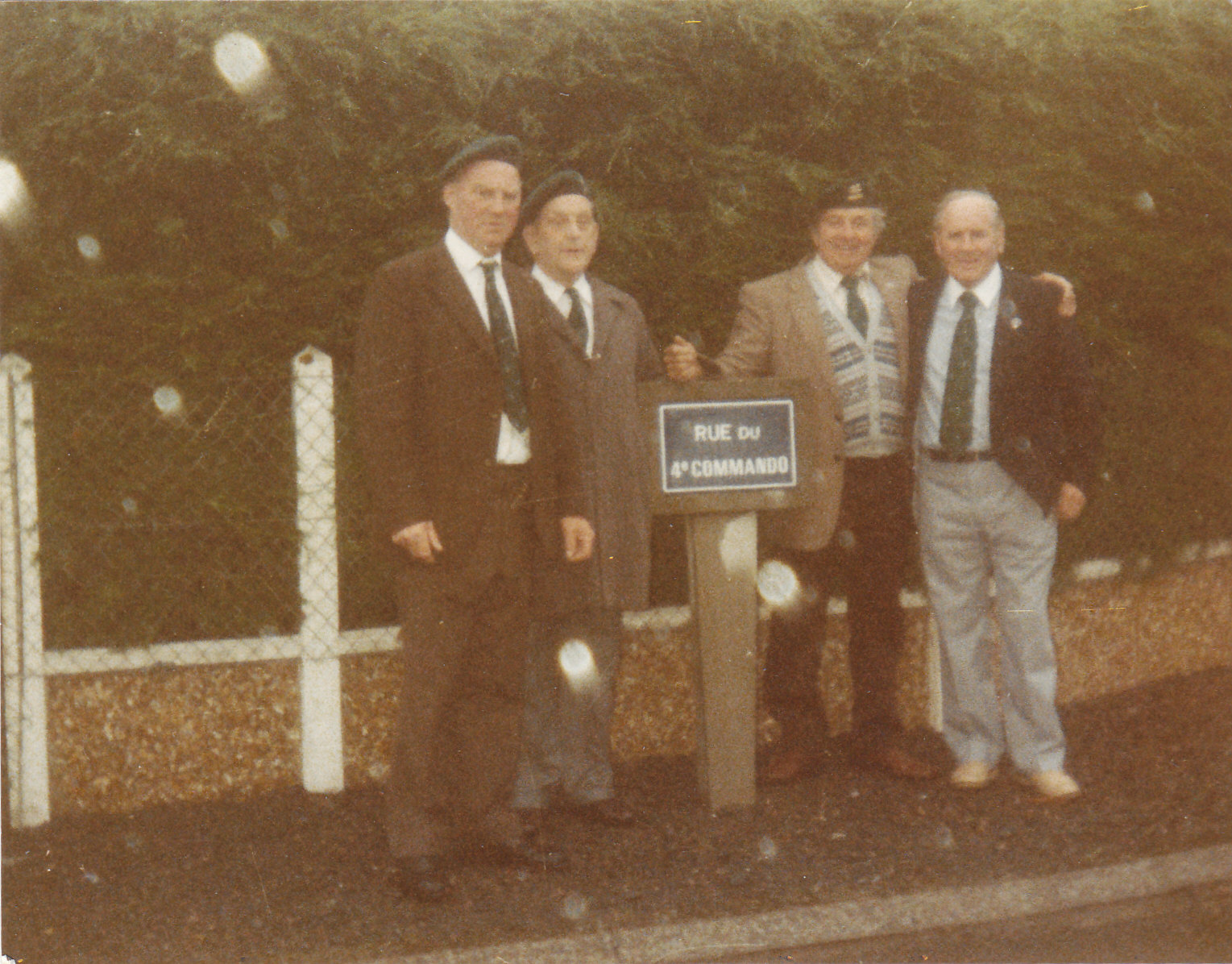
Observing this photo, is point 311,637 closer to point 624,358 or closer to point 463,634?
point 463,634

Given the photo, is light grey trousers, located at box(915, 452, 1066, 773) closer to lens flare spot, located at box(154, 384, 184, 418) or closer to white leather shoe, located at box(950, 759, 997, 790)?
white leather shoe, located at box(950, 759, 997, 790)

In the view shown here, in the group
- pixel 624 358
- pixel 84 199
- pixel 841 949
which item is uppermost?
pixel 84 199

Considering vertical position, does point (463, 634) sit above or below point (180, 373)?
below

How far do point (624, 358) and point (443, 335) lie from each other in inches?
34.7

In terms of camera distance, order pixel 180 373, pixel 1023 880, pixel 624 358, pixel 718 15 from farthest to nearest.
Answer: pixel 718 15 < pixel 180 373 < pixel 624 358 < pixel 1023 880

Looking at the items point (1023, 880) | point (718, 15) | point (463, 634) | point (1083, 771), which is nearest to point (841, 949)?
point (1023, 880)

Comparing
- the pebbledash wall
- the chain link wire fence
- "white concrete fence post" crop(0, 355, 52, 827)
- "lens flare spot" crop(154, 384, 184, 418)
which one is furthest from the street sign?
"white concrete fence post" crop(0, 355, 52, 827)

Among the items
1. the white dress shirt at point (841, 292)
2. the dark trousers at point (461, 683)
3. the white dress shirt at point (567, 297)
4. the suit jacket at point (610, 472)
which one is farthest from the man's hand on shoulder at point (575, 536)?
the white dress shirt at point (841, 292)

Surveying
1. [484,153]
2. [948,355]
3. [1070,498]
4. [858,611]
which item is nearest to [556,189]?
[484,153]

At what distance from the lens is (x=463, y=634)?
13.6ft

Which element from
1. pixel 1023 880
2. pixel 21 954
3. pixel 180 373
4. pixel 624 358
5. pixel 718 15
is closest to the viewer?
pixel 21 954

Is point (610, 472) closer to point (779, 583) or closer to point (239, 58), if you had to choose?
point (779, 583)

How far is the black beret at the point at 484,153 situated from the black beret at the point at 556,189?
47 cm

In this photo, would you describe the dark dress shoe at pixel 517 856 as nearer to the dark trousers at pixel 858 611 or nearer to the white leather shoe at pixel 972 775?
the dark trousers at pixel 858 611
